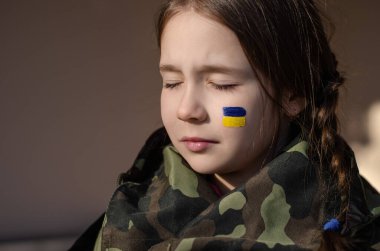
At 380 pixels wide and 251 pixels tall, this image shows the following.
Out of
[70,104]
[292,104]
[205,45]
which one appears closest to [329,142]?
[292,104]

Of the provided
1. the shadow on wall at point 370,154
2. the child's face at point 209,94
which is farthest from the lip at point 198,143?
the shadow on wall at point 370,154

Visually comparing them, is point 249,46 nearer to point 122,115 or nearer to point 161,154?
point 161,154

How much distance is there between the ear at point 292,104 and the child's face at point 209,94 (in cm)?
5

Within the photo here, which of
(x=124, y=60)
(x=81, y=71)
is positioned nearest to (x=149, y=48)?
(x=124, y=60)

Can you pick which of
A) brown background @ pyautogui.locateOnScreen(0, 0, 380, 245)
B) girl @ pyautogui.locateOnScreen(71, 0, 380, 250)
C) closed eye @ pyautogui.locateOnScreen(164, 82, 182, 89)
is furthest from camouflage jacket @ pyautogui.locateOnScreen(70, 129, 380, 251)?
brown background @ pyautogui.locateOnScreen(0, 0, 380, 245)

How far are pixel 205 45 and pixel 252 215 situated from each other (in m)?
0.38

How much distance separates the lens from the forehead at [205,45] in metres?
1.25

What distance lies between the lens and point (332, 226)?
4.19 ft

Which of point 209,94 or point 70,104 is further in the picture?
point 70,104

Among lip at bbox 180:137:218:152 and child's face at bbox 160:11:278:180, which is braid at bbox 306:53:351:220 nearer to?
child's face at bbox 160:11:278:180

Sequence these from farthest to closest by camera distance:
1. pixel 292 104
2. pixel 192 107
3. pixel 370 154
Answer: pixel 370 154 → pixel 292 104 → pixel 192 107

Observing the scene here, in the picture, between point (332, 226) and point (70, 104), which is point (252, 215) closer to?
point (332, 226)

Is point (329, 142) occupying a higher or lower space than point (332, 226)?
higher

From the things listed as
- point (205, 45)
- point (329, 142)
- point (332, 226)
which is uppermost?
point (205, 45)
